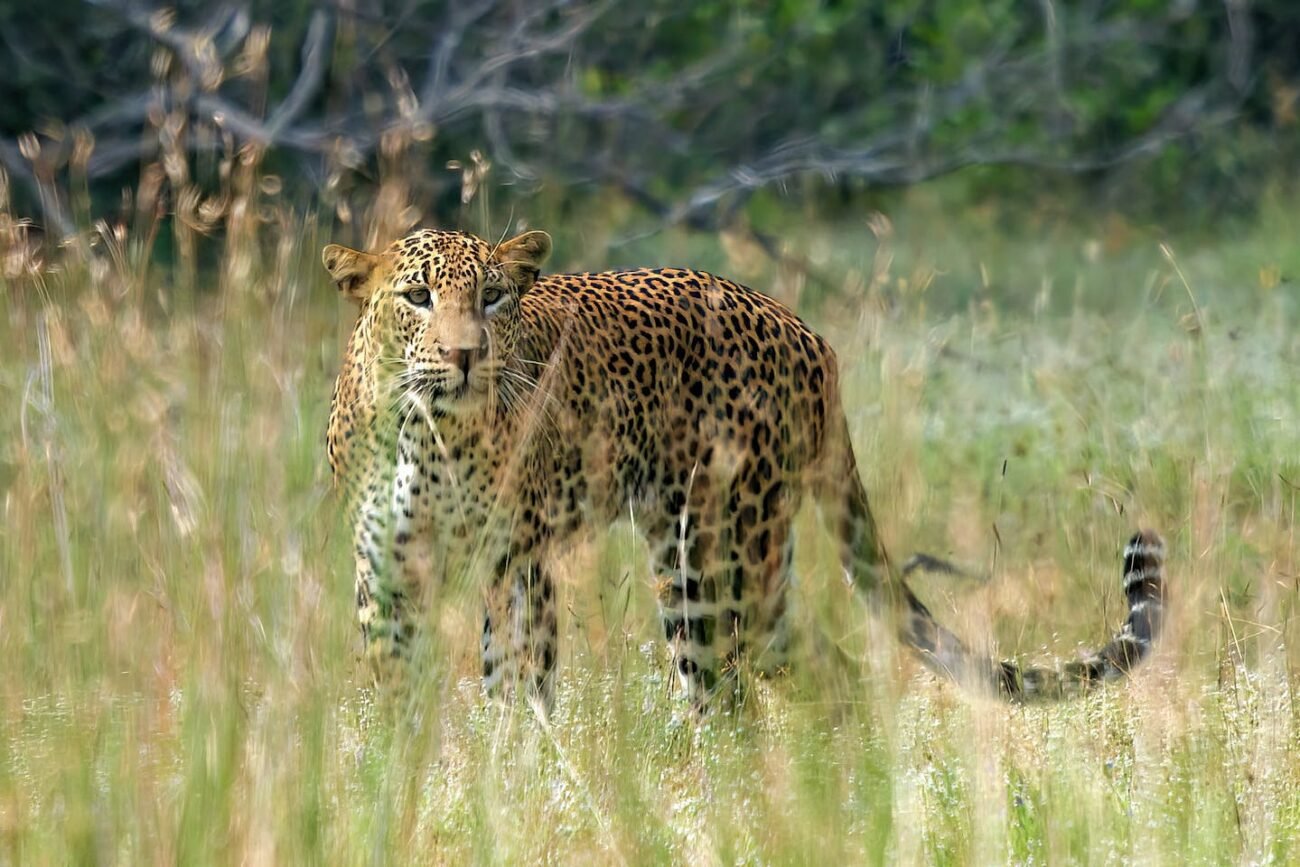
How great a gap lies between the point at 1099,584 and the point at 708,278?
4.24ft

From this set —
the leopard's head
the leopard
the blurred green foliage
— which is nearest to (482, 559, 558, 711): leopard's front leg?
the leopard

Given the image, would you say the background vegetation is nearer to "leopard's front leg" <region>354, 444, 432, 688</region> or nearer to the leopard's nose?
"leopard's front leg" <region>354, 444, 432, 688</region>

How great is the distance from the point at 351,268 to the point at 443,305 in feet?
1.04

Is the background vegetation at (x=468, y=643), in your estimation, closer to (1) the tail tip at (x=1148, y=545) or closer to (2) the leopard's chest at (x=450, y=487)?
(1) the tail tip at (x=1148, y=545)

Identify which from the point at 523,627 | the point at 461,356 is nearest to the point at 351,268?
the point at 461,356

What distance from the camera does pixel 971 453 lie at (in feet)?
24.2

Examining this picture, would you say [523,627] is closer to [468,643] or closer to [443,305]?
[443,305]

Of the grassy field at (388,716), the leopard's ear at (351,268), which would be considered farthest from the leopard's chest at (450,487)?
the leopard's ear at (351,268)

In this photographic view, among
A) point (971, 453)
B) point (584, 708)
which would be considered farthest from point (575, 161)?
point (584, 708)

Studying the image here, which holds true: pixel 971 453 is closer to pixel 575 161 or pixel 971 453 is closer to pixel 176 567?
pixel 575 161

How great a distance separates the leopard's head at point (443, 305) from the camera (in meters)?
4.22

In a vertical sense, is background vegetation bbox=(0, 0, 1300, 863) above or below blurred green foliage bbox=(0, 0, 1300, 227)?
below

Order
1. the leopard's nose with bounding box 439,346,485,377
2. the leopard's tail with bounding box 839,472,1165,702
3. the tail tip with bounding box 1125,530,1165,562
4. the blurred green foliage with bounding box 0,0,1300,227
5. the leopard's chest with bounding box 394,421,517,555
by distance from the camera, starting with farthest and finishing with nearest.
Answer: the blurred green foliage with bounding box 0,0,1300,227 → the leopard's chest with bounding box 394,421,517,555 → the leopard's nose with bounding box 439,346,485,377 → the tail tip with bounding box 1125,530,1165,562 → the leopard's tail with bounding box 839,472,1165,702

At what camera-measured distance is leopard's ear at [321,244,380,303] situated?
173 inches
